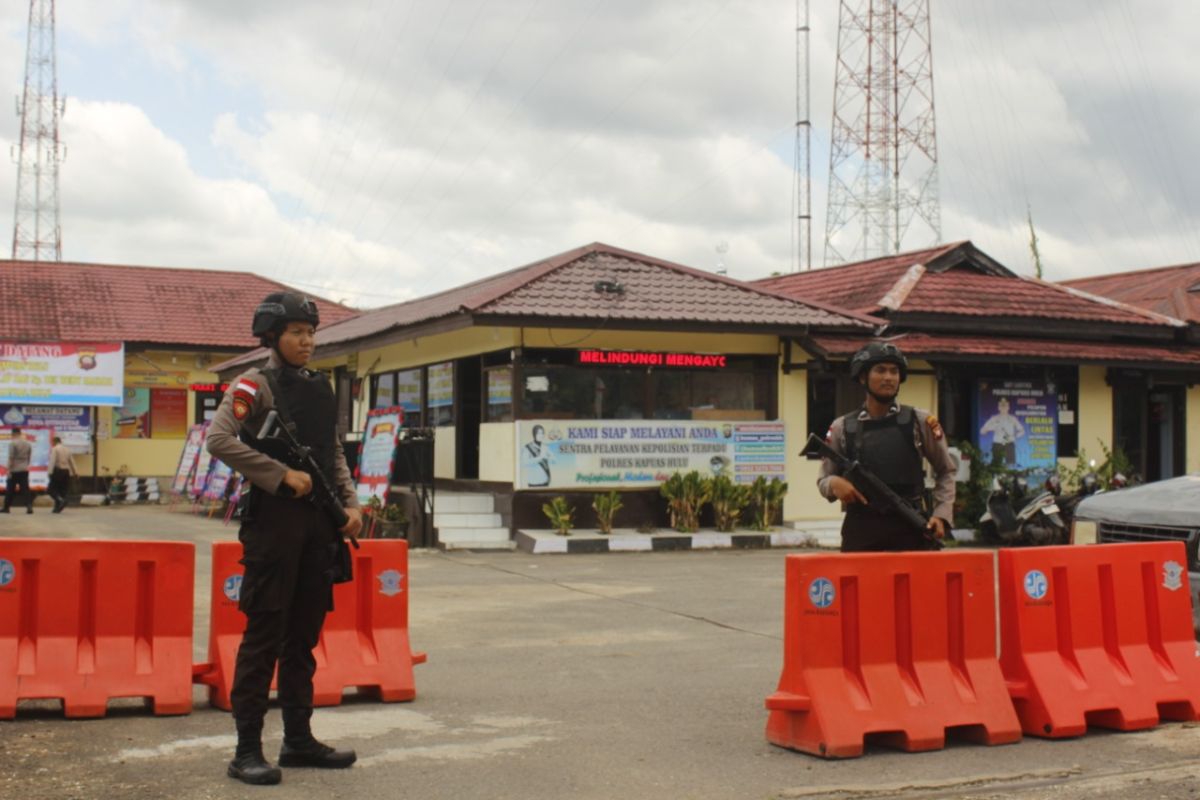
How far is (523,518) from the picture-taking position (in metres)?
18.7

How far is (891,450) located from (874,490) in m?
0.22

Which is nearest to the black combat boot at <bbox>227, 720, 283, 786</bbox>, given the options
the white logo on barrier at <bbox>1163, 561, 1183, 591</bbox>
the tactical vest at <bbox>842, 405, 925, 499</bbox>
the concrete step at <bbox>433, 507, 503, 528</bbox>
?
the tactical vest at <bbox>842, 405, 925, 499</bbox>

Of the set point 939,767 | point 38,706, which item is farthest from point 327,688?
point 939,767

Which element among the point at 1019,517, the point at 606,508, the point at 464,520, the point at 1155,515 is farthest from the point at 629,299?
the point at 1155,515

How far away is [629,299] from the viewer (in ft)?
63.8

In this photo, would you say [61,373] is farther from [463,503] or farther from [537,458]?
[537,458]

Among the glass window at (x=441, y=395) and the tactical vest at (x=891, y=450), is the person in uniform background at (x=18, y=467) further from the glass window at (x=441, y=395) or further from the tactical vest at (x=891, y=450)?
the tactical vest at (x=891, y=450)

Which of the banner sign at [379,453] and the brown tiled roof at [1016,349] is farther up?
the brown tiled roof at [1016,349]

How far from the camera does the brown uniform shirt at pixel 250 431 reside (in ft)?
18.5

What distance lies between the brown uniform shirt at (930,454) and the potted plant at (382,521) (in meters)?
12.2

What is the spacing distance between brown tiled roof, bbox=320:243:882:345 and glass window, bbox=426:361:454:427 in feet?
3.41

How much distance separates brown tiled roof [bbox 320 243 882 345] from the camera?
18.4 metres

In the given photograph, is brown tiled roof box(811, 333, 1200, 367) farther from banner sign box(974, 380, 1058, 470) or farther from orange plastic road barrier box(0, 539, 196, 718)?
orange plastic road barrier box(0, 539, 196, 718)

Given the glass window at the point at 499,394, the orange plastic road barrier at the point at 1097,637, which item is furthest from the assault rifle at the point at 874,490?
the glass window at the point at 499,394
